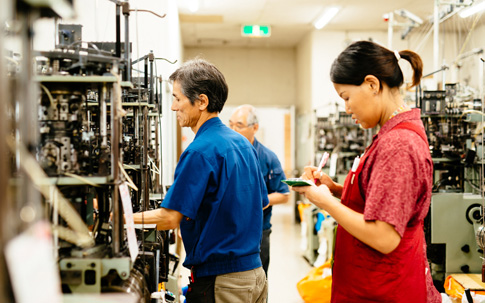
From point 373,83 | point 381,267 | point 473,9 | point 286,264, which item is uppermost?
point 473,9

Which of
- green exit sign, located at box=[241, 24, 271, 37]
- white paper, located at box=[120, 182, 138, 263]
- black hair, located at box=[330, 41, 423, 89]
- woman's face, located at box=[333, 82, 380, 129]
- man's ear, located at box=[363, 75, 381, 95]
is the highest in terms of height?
green exit sign, located at box=[241, 24, 271, 37]

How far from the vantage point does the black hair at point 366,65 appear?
53.9 inches

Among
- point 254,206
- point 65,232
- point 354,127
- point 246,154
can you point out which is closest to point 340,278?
point 254,206

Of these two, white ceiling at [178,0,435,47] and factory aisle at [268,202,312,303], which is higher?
white ceiling at [178,0,435,47]

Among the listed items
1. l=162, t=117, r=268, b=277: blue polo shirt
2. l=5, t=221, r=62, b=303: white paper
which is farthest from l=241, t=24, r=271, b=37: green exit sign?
l=5, t=221, r=62, b=303: white paper

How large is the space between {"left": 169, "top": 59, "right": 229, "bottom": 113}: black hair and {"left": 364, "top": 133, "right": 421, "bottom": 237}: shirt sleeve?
0.72 metres

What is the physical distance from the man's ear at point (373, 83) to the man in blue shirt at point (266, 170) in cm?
176

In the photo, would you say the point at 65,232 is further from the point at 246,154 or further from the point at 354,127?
the point at 354,127

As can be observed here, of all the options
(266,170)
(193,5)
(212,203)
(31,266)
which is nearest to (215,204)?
(212,203)

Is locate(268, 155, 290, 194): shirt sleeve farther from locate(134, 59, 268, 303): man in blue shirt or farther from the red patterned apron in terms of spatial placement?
the red patterned apron

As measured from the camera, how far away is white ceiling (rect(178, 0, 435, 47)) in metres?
6.70

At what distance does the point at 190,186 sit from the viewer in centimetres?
153

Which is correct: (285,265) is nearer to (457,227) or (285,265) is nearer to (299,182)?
(457,227)

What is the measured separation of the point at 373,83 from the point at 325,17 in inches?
244
